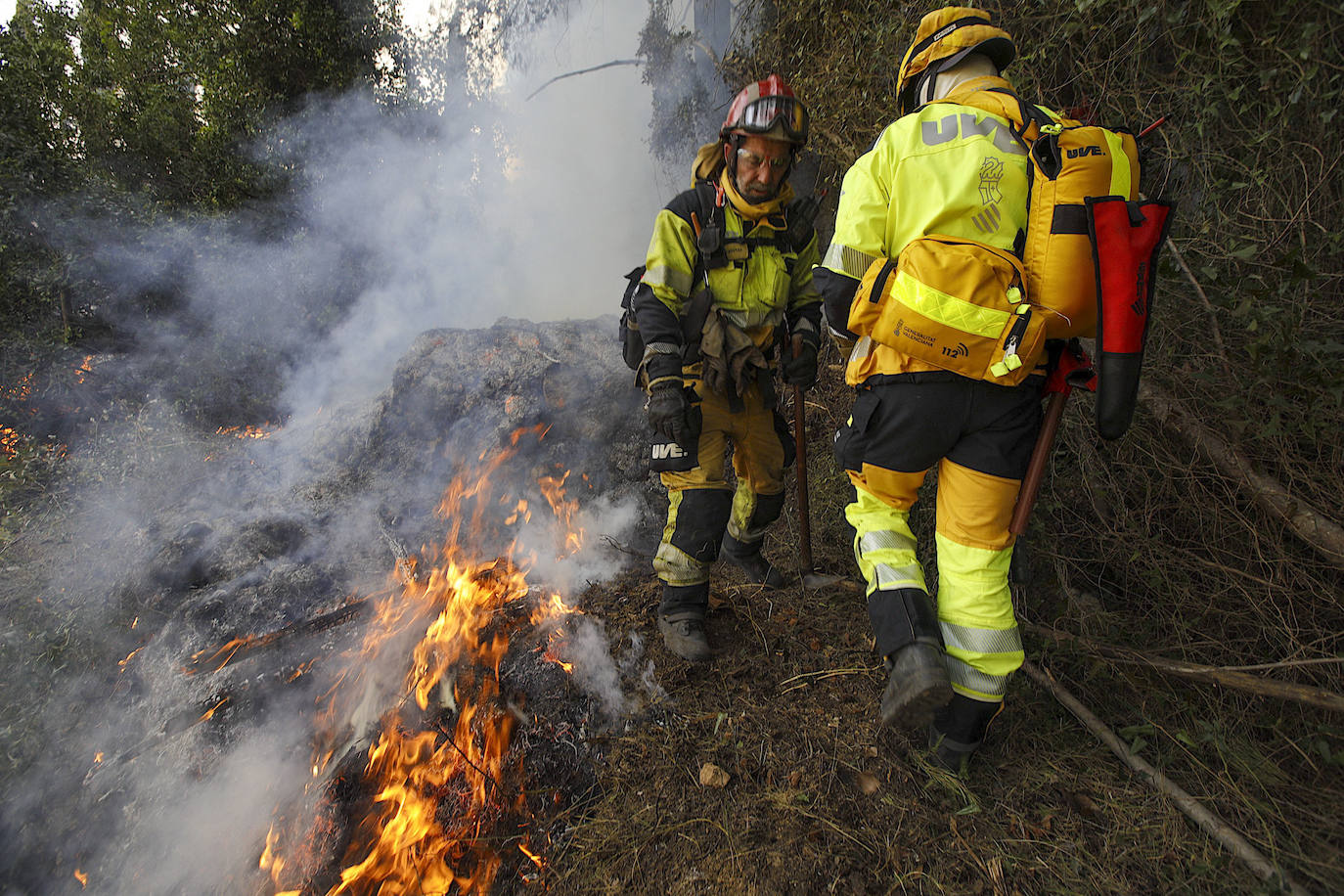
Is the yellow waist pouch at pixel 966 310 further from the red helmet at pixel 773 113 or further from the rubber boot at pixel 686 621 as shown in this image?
the rubber boot at pixel 686 621

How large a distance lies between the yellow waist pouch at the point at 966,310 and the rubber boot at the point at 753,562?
1.82m

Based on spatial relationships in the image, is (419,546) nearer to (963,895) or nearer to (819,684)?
(819,684)

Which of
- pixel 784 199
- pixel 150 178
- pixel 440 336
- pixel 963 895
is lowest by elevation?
pixel 963 895

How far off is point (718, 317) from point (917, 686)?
1.83 metres

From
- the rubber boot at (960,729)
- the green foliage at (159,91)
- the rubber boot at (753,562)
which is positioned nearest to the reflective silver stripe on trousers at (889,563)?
the rubber boot at (960,729)

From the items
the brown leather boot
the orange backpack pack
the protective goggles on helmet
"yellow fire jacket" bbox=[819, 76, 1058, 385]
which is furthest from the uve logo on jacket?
the protective goggles on helmet

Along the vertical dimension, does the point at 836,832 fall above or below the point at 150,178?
below

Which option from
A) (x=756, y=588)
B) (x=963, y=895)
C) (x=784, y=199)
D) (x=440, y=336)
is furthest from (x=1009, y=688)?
(x=440, y=336)

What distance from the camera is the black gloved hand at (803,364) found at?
3.07m

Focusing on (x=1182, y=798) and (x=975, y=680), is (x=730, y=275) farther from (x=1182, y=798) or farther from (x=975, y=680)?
(x=1182, y=798)

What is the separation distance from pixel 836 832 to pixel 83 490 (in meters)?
6.54

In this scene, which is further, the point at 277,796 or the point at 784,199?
the point at 784,199

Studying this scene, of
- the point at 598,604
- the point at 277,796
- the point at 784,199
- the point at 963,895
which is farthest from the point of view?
the point at 598,604

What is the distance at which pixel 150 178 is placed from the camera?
294 inches
